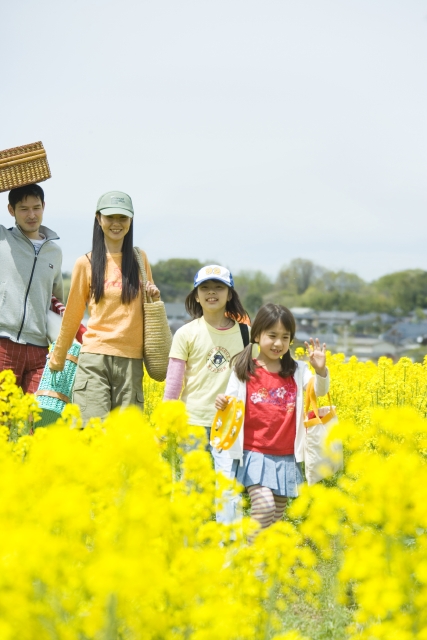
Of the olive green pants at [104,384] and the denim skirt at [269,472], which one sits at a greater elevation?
the olive green pants at [104,384]

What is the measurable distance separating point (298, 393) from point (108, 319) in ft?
3.86

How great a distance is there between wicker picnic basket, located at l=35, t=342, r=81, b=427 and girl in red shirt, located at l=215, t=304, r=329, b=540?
117 cm

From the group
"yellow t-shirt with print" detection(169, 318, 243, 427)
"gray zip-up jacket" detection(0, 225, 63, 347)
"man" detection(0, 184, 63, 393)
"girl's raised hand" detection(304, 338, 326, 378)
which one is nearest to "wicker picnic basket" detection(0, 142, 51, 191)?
"man" detection(0, 184, 63, 393)

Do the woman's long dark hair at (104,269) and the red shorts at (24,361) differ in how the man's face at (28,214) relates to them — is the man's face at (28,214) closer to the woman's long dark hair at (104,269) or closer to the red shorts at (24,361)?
the woman's long dark hair at (104,269)

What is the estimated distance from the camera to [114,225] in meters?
4.60

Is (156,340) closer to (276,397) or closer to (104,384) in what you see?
(104,384)

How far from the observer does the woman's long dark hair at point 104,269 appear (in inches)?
179

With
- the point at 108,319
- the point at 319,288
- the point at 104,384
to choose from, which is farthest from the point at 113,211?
the point at 319,288

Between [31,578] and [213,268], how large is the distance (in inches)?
116

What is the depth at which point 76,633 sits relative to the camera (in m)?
1.82

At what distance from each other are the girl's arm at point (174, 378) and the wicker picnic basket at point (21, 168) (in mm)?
1385

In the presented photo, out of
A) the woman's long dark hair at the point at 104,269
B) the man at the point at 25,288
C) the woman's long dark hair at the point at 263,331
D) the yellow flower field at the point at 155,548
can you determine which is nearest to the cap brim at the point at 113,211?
the woman's long dark hair at the point at 104,269

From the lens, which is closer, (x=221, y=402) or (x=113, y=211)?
(x=221, y=402)

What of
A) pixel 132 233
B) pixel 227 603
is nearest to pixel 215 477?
pixel 227 603
